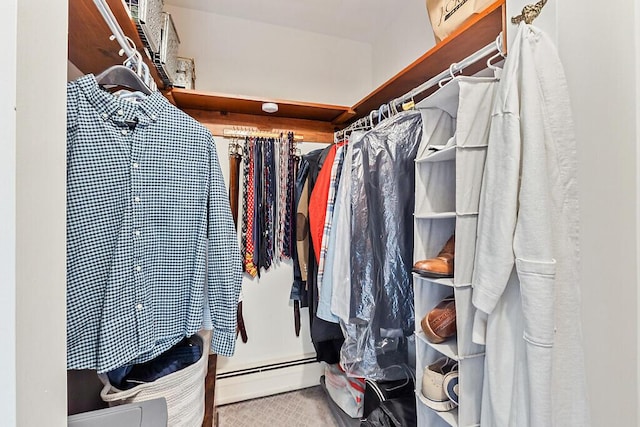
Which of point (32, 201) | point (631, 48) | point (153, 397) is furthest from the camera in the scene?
point (153, 397)

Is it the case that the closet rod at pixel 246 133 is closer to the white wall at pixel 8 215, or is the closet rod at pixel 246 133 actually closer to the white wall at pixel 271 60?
the white wall at pixel 271 60

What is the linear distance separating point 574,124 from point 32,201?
3.56 feet

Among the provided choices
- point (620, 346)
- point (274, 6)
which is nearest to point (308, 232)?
point (620, 346)

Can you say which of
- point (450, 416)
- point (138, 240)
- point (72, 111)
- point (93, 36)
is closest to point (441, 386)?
point (450, 416)

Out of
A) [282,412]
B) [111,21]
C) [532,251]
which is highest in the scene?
[111,21]

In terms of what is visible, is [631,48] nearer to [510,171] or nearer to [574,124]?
[574,124]

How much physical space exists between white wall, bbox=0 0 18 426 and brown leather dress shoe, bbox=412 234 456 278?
93 centimetres

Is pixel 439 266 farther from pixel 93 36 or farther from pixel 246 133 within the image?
pixel 246 133

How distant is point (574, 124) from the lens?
718 millimetres

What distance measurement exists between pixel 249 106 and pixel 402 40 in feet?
3.56

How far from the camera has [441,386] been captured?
0.94 m

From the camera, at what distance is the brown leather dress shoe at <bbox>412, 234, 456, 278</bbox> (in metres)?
0.92

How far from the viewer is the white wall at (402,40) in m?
1.66

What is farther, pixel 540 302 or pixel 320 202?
pixel 320 202
